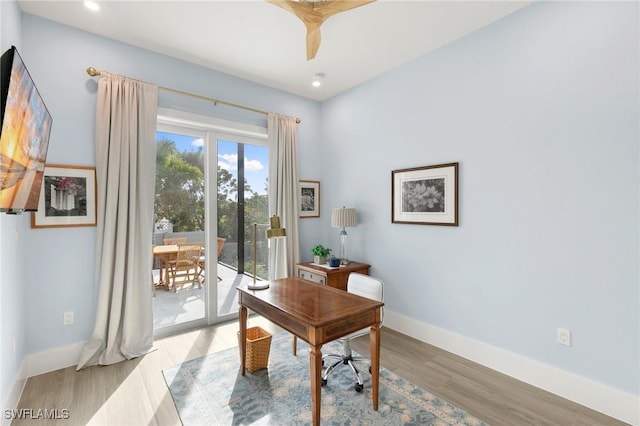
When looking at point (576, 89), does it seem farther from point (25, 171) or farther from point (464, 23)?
point (25, 171)

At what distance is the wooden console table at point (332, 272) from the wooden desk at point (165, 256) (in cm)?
155

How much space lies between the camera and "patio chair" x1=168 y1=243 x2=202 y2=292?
3.46m

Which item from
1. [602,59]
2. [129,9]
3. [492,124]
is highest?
[129,9]

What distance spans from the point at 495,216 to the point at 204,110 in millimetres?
3297

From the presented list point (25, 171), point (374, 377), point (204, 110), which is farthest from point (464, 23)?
point (25, 171)

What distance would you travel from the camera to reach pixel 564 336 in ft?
7.54

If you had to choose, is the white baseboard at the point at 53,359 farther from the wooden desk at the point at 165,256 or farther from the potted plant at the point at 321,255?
the potted plant at the point at 321,255

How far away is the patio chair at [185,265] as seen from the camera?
346 cm

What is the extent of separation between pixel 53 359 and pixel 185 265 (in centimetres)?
136

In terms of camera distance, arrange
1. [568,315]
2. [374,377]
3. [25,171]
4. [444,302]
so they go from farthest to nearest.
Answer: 1. [444,302]
2. [568,315]
3. [374,377]
4. [25,171]

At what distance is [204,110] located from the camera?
3.49m

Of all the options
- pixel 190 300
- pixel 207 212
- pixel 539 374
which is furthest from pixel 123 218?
pixel 539 374

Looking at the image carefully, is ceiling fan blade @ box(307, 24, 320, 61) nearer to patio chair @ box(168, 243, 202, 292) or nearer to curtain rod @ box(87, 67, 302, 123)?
curtain rod @ box(87, 67, 302, 123)

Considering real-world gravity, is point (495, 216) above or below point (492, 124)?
below
